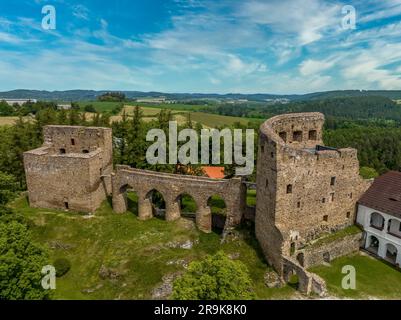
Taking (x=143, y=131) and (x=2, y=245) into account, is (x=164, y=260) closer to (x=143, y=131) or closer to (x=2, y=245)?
(x=2, y=245)

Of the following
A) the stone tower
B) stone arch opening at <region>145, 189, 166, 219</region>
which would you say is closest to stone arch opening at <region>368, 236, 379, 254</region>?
stone arch opening at <region>145, 189, 166, 219</region>

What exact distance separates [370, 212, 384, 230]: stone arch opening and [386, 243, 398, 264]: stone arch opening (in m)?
1.98

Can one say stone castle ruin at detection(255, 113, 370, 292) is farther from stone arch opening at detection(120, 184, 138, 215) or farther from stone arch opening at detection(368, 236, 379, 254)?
stone arch opening at detection(120, 184, 138, 215)

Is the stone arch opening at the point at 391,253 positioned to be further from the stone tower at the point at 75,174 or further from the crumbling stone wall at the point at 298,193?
the stone tower at the point at 75,174

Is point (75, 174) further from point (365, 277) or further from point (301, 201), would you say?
point (365, 277)

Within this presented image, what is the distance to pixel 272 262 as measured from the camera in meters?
29.2

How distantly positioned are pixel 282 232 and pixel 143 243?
45.7 feet

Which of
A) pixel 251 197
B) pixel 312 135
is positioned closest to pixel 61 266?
pixel 251 197

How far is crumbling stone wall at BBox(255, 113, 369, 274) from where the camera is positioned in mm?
28125

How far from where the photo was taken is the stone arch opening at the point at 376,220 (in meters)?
32.7

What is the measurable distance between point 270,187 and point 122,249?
1573 centimetres

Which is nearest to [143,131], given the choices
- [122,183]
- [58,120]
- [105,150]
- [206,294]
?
[105,150]

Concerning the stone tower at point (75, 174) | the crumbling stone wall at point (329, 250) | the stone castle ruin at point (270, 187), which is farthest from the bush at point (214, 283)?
the stone tower at point (75, 174)

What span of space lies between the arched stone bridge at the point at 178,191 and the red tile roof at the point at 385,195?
12.8 meters
